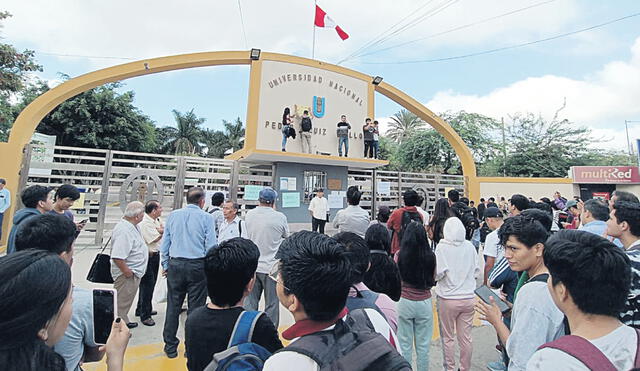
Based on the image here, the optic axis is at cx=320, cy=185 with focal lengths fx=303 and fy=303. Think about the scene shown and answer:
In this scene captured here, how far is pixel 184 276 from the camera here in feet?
10.8

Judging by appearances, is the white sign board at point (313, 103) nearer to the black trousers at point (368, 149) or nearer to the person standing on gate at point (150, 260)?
the black trousers at point (368, 149)

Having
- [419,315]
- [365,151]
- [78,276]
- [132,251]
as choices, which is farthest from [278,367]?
[365,151]

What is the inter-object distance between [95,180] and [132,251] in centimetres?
645

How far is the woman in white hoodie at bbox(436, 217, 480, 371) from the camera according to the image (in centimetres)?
275

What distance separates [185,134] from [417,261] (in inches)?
1388

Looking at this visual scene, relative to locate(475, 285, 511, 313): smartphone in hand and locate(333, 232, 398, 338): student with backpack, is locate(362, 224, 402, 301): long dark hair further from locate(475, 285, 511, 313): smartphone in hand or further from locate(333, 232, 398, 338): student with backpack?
locate(475, 285, 511, 313): smartphone in hand

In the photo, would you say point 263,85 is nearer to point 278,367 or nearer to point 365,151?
point 365,151

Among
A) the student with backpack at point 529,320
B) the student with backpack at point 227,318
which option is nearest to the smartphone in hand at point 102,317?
Result: the student with backpack at point 227,318

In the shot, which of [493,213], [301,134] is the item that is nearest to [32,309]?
[493,213]

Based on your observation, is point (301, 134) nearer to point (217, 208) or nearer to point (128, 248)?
point (217, 208)

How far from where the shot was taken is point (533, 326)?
152 cm

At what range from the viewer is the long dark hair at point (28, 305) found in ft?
2.88

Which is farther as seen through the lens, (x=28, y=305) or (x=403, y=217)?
(x=403, y=217)

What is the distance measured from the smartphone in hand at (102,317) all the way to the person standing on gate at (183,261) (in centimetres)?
184
